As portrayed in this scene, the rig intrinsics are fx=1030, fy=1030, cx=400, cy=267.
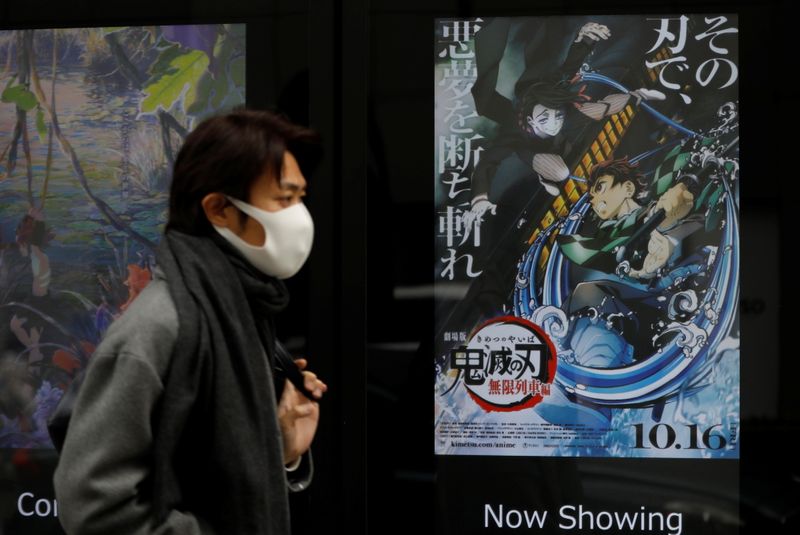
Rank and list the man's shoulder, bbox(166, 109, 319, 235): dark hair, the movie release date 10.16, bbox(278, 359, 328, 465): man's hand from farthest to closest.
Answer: the movie release date 10.16
bbox(278, 359, 328, 465): man's hand
bbox(166, 109, 319, 235): dark hair
the man's shoulder

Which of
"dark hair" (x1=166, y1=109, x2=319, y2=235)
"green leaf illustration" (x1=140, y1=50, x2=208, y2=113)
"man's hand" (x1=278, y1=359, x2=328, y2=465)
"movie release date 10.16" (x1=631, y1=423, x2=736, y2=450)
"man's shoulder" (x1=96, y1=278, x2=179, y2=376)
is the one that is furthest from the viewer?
"green leaf illustration" (x1=140, y1=50, x2=208, y2=113)

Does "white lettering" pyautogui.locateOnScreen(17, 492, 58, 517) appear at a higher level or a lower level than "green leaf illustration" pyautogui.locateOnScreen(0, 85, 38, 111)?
lower

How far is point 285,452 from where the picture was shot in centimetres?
230

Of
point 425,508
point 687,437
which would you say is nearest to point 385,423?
point 425,508

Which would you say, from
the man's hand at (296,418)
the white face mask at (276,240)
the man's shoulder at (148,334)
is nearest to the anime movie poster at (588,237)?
the man's hand at (296,418)

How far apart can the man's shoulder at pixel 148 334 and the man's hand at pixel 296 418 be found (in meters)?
0.44

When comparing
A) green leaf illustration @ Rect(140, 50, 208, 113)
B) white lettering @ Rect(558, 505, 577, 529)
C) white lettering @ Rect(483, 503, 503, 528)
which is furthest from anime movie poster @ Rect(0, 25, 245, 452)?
white lettering @ Rect(558, 505, 577, 529)

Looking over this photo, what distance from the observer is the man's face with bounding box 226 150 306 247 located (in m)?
2.15

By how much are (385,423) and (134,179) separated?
1.25 metres

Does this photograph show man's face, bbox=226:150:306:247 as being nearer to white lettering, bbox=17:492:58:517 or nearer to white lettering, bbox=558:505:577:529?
white lettering, bbox=558:505:577:529

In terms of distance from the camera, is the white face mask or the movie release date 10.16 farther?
the movie release date 10.16

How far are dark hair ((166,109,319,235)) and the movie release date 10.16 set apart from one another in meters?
1.92

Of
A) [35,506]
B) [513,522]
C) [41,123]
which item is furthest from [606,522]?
[41,123]

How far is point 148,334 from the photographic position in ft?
6.28
